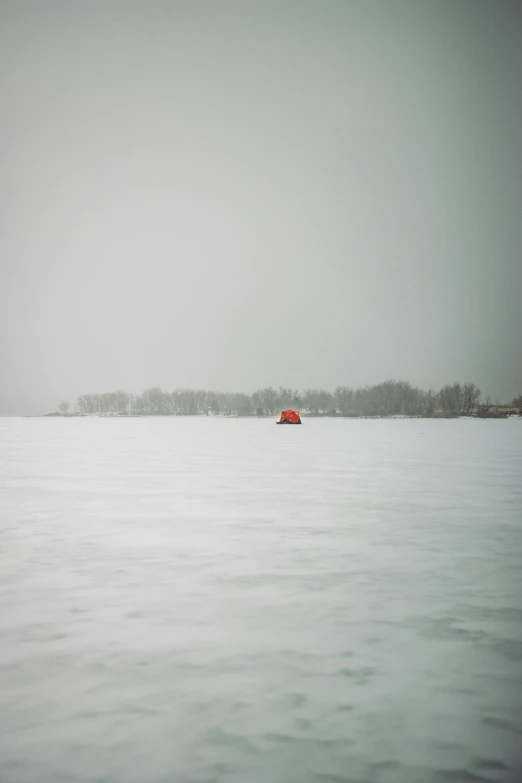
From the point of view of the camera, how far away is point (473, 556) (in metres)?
6.21

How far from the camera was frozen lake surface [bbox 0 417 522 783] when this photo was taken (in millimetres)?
2605

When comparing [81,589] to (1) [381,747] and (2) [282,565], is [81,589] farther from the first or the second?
(1) [381,747]

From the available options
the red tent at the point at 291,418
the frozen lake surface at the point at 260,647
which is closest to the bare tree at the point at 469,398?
the red tent at the point at 291,418

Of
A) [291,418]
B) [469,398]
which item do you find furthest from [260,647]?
[469,398]

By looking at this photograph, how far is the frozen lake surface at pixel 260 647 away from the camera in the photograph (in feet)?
8.55

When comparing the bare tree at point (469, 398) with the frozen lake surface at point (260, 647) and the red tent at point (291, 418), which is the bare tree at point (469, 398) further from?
the frozen lake surface at point (260, 647)

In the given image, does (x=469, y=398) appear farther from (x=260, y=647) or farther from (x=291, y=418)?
(x=260, y=647)

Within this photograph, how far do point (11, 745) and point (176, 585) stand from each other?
256cm

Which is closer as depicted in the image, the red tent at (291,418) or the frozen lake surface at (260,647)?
the frozen lake surface at (260,647)

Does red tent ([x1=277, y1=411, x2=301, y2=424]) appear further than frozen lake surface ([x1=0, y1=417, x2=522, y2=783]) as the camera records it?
Yes

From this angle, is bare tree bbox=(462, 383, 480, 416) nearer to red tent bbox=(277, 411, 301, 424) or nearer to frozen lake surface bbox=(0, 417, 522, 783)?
red tent bbox=(277, 411, 301, 424)

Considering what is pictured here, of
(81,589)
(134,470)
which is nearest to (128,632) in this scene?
(81,589)

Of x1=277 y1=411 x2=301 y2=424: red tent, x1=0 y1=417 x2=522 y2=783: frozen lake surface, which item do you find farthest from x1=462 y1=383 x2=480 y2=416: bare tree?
x1=0 y1=417 x2=522 y2=783: frozen lake surface

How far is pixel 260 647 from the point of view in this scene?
12.5 ft
